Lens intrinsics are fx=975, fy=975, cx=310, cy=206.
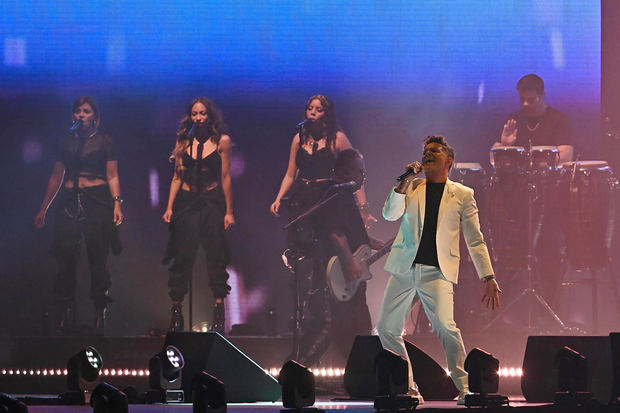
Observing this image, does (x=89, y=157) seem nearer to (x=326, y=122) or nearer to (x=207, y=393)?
(x=326, y=122)

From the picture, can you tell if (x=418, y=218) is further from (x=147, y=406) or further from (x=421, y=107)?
(x=421, y=107)

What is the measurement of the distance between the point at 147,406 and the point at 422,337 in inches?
148

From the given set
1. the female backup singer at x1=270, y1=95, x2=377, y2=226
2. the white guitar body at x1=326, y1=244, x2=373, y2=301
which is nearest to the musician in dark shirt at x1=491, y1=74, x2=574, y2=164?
the female backup singer at x1=270, y1=95, x2=377, y2=226

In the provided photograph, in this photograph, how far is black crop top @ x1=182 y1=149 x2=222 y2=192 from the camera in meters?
10.2

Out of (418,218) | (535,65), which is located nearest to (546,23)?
(535,65)

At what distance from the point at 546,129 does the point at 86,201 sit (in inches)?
192

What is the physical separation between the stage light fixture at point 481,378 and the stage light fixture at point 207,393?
1.43 metres

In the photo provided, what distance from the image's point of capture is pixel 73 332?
31.4 feet

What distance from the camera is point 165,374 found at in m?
6.29

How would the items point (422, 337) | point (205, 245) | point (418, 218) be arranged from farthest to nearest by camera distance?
point (205, 245) < point (422, 337) < point (418, 218)

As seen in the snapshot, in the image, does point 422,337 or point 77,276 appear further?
point 77,276

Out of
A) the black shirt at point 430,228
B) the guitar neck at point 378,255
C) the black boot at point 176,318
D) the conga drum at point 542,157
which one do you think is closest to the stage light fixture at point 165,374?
the black shirt at point 430,228

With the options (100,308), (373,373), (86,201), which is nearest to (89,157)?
(86,201)

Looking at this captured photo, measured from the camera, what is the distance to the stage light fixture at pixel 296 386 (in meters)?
5.20
